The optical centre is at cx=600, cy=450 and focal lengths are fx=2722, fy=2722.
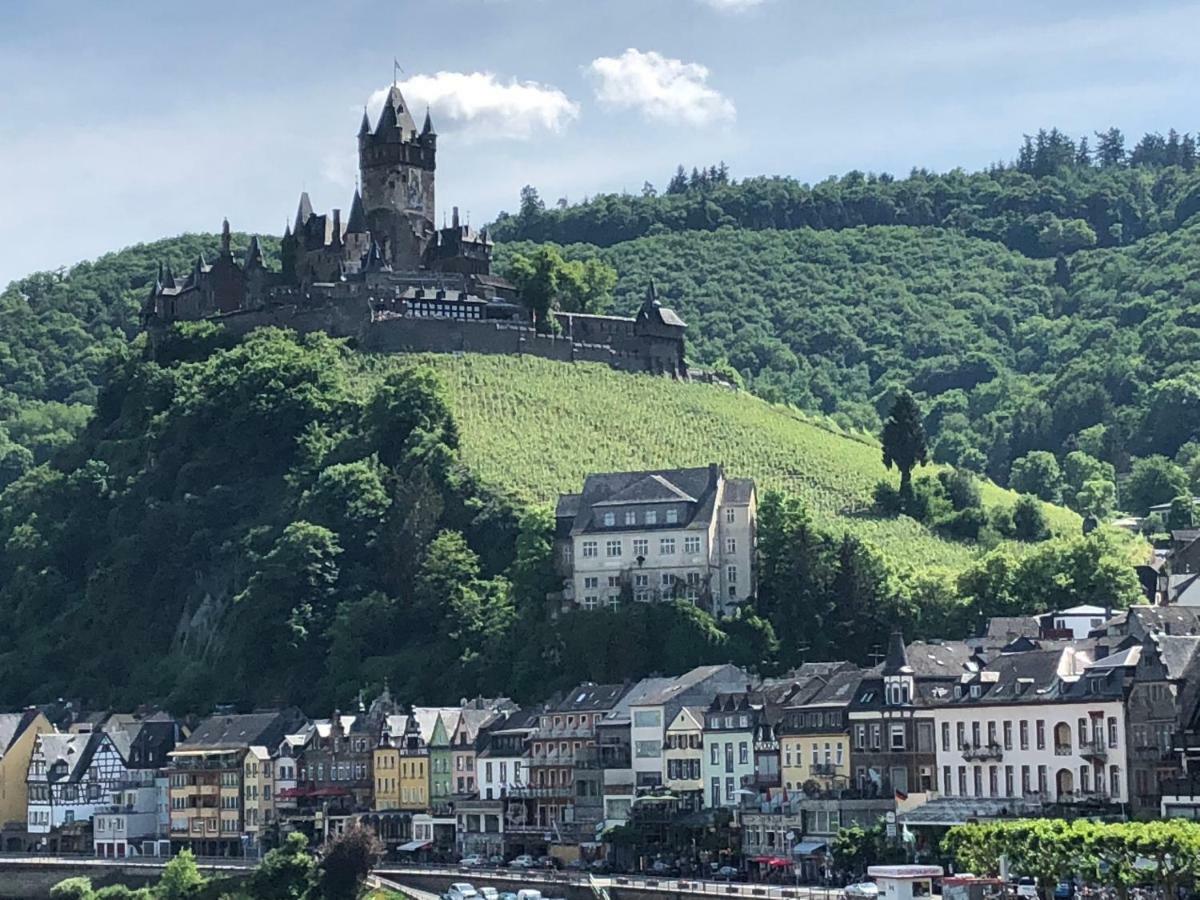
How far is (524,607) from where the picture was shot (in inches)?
5017

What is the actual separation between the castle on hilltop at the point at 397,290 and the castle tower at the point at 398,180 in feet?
0.21

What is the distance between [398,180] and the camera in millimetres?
169375

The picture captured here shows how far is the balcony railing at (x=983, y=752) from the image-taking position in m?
95.7

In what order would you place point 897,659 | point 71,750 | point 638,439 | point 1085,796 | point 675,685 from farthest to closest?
point 638,439, point 71,750, point 675,685, point 897,659, point 1085,796

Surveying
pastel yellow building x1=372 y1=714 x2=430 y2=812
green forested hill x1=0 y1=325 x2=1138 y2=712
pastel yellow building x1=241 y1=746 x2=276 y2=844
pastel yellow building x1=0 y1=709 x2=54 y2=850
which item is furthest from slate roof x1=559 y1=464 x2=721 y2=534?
pastel yellow building x1=0 y1=709 x2=54 y2=850

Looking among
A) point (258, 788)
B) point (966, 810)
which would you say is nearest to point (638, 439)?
point (258, 788)

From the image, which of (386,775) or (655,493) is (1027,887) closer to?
(386,775)

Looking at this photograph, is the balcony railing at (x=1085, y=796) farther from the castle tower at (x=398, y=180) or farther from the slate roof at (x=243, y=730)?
the castle tower at (x=398, y=180)

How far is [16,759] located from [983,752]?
56903 millimetres

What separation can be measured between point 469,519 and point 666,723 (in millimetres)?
30940

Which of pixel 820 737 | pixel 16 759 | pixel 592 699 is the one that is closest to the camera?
pixel 820 737

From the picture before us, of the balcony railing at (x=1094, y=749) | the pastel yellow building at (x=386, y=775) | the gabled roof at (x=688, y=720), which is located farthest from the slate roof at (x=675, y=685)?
the balcony railing at (x=1094, y=749)

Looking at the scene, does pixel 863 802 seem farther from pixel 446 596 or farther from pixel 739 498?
pixel 446 596

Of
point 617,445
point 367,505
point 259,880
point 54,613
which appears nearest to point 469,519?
point 367,505
